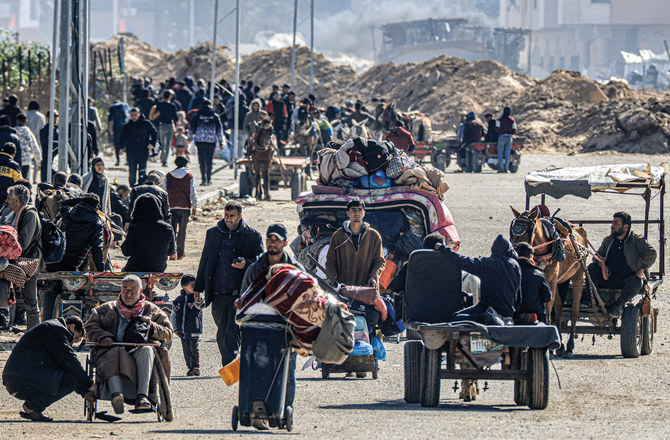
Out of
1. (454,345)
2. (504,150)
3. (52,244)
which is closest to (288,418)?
(454,345)

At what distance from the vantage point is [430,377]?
383 inches

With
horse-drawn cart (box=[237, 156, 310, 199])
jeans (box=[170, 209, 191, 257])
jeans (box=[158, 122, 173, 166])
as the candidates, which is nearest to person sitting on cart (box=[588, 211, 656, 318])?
jeans (box=[170, 209, 191, 257])

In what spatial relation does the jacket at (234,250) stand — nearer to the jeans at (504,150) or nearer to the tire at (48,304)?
the tire at (48,304)

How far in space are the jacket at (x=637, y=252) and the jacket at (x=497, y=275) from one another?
3545mm

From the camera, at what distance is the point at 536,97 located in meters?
60.8

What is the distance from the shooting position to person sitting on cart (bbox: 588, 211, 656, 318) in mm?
13102

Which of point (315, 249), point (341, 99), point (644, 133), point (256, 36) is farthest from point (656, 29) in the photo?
point (315, 249)

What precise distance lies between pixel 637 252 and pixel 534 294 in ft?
10.6

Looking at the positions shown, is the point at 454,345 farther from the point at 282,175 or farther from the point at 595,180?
the point at 282,175

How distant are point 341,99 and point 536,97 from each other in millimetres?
15899

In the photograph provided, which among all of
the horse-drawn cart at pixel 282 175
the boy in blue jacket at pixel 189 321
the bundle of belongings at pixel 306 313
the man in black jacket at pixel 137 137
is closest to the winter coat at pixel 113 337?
the bundle of belongings at pixel 306 313

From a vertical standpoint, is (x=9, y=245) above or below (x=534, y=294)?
above

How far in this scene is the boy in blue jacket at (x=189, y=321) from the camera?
11281mm

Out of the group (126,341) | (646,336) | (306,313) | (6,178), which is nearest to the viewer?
(306,313)
